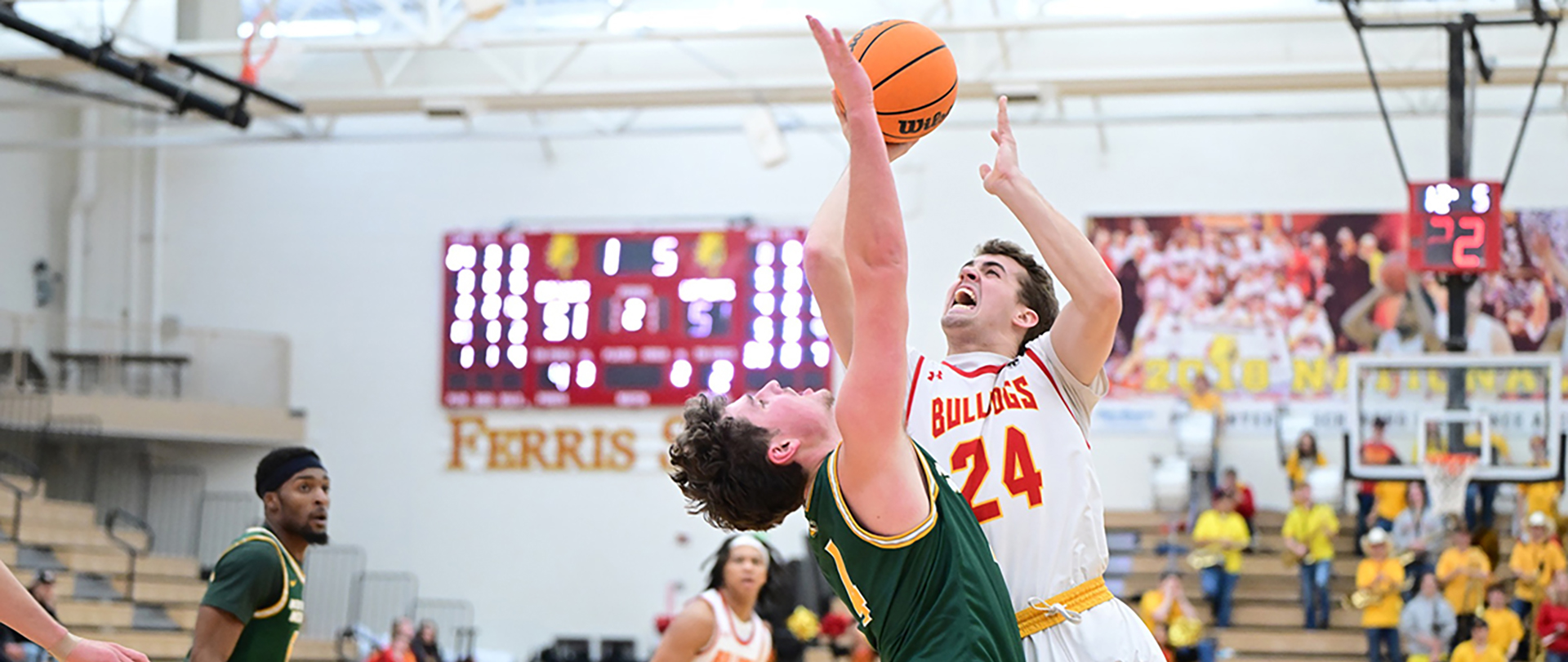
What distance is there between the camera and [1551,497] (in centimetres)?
1455

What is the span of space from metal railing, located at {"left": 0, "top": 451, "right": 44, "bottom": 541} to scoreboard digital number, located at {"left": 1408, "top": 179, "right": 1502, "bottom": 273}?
11.5 meters

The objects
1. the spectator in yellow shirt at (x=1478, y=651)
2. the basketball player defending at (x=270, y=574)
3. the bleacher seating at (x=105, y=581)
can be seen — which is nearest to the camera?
the basketball player defending at (x=270, y=574)

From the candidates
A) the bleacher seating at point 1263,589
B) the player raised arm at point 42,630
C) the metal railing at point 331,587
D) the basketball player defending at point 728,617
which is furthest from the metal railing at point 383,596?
the player raised arm at point 42,630

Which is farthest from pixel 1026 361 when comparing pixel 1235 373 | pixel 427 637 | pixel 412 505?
pixel 412 505

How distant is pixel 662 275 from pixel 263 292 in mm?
4965

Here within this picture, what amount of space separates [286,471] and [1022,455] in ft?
8.50

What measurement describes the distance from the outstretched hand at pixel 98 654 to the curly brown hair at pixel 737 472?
5.05ft

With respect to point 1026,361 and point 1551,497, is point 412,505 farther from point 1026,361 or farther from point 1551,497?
point 1026,361

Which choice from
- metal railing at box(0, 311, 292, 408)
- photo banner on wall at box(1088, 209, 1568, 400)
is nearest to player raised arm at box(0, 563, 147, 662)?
photo banner on wall at box(1088, 209, 1568, 400)

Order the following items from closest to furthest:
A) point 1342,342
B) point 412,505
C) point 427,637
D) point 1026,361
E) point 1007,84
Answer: point 1026,361 → point 1007,84 → point 427,637 → point 1342,342 → point 412,505

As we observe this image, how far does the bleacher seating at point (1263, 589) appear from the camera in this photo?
14.5 metres

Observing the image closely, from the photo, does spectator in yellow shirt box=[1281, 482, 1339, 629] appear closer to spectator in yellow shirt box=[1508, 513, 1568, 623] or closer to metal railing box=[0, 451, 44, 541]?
spectator in yellow shirt box=[1508, 513, 1568, 623]

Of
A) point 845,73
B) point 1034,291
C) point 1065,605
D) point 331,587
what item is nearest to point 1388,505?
point 331,587

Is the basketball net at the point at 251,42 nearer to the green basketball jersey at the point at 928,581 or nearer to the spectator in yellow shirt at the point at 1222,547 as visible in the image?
the spectator in yellow shirt at the point at 1222,547
